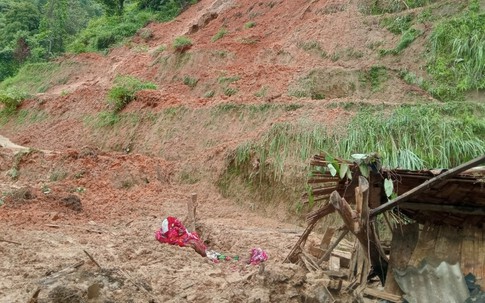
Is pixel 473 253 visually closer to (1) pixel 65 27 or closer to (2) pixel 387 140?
(2) pixel 387 140

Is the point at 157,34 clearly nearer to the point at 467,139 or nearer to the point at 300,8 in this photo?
the point at 300,8

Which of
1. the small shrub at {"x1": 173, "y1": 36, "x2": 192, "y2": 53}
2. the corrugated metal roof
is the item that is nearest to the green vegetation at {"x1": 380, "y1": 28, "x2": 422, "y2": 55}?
the small shrub at {"x1": 173, "y1": 36, "x2": 192, "y2": 53}

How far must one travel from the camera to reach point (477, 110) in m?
11.6

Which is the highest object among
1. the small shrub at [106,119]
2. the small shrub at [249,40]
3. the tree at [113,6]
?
the tree at [113,6]

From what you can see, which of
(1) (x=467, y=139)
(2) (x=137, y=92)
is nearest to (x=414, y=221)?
(1) (x=467, y=139)

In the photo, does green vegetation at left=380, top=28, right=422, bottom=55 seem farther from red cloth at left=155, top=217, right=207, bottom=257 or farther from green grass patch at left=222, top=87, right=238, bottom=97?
red cloth at left=155, top=217, right=207, bottom=257

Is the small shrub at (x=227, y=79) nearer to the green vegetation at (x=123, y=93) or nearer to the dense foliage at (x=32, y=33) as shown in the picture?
the green vegetation at (x=123, y=93)

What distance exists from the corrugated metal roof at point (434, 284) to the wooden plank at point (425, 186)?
0.65 meters

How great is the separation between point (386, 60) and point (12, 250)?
1052 cm

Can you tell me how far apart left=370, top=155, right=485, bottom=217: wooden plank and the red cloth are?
4.26 meters

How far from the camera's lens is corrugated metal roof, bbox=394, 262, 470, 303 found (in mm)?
5250

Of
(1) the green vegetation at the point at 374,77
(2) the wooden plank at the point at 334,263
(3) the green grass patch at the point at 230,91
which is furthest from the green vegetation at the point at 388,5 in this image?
(2) the wooden plank at the point at 334,263

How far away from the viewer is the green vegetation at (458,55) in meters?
13.6

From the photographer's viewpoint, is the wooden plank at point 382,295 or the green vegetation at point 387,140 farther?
the green vegetation at point 387,140
